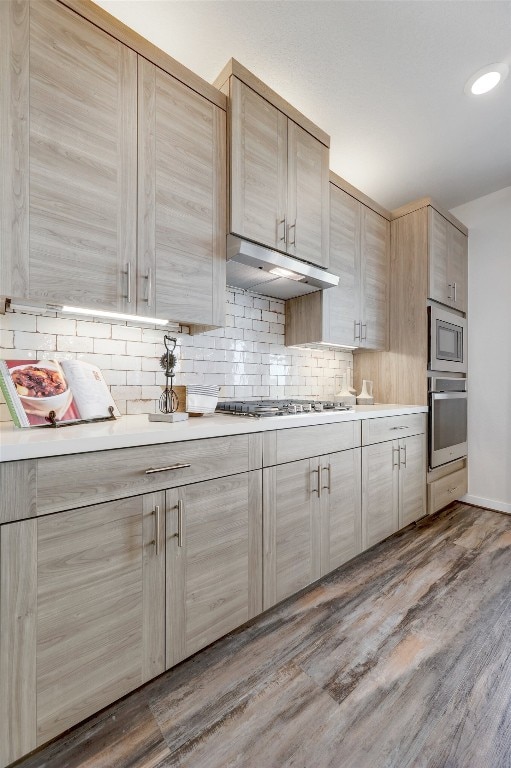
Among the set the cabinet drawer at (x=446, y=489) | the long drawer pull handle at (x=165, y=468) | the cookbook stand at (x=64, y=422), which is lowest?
the cabinet drawer at (x=446, y=489)

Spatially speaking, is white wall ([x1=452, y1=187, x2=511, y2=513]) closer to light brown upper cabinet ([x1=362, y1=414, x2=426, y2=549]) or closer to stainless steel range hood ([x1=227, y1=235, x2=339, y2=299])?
light brown upper cabinet ([x1=362, y1=414, x2=426, y2=549])

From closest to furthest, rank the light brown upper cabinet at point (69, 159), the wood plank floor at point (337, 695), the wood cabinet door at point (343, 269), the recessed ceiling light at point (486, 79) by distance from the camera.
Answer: the wood plank floor at point (337, 695)
the light brown upper cabinet at point (69, 159)
the recessed ceiling light at point (486, 79)
the wood cabinet door at point (343, 269)

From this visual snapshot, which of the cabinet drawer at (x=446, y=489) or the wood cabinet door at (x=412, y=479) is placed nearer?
the wood cabinet door at (x=412, y=479)

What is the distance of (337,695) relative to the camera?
1.23m

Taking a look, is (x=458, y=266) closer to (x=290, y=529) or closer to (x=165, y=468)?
(x=290, y=529)

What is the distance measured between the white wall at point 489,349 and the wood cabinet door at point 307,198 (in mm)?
1857

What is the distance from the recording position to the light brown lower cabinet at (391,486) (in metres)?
2.16

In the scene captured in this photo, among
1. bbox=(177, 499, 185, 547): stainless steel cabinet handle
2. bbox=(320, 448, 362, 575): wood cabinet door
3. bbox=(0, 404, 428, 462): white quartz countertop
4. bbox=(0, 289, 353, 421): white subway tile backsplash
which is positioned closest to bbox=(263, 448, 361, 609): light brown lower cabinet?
bbox=(320, 448, 362, 575): wood cabinet door

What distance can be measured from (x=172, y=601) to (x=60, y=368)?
1043 millimetres

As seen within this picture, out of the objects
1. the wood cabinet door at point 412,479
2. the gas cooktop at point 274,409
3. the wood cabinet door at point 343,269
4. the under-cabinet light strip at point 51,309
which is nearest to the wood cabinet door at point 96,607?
the gas cooktop at point 274,409

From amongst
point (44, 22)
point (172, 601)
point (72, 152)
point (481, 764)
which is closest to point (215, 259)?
point (72, 152)

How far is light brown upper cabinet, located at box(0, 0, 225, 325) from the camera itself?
118cm

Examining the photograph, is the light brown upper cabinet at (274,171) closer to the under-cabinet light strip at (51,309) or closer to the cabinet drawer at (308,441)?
the under-cabinet light strip at (51,309)

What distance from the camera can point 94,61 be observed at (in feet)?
4.33
